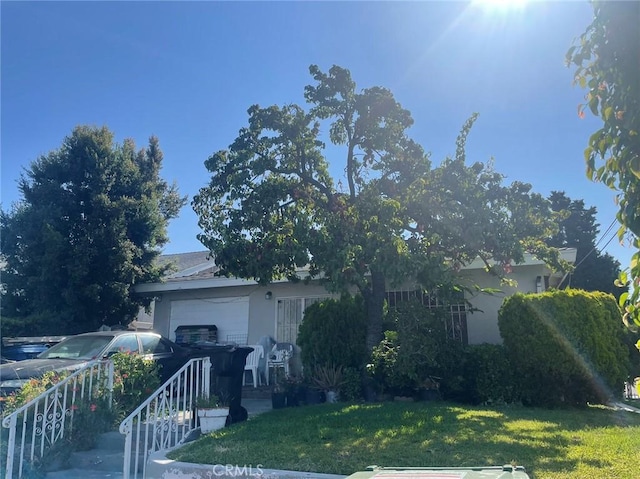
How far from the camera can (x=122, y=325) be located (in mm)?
16297

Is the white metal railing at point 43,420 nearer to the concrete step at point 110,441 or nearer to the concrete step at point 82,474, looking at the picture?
the concrete step at point 82,474

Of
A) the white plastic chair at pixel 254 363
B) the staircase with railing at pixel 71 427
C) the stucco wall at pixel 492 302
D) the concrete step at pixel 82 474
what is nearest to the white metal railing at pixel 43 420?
the staircase with railing at pixel 71 427

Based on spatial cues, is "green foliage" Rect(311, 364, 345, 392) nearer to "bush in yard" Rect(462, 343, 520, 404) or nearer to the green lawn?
the green lawn

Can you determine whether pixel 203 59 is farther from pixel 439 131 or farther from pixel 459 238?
pixel 459 238

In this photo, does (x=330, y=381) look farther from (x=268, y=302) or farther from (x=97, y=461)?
(x=97, y=461)

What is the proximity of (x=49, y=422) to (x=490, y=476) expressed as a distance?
537 cm

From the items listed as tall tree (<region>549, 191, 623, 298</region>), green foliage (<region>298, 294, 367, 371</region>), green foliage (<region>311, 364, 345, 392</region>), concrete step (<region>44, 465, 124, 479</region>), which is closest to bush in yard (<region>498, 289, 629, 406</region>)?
green foliage (<region>298, 294, 367, 371</region>)

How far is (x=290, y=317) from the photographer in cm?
1288

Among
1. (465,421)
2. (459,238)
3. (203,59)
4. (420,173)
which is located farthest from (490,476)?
(203,59)

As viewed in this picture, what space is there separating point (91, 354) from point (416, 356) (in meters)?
5.48

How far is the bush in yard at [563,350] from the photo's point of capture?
8.45 meters

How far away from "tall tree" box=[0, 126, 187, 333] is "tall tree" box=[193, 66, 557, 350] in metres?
6.97

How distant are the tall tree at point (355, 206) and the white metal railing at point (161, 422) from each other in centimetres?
251

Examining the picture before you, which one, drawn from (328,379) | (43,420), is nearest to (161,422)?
(43,420)
